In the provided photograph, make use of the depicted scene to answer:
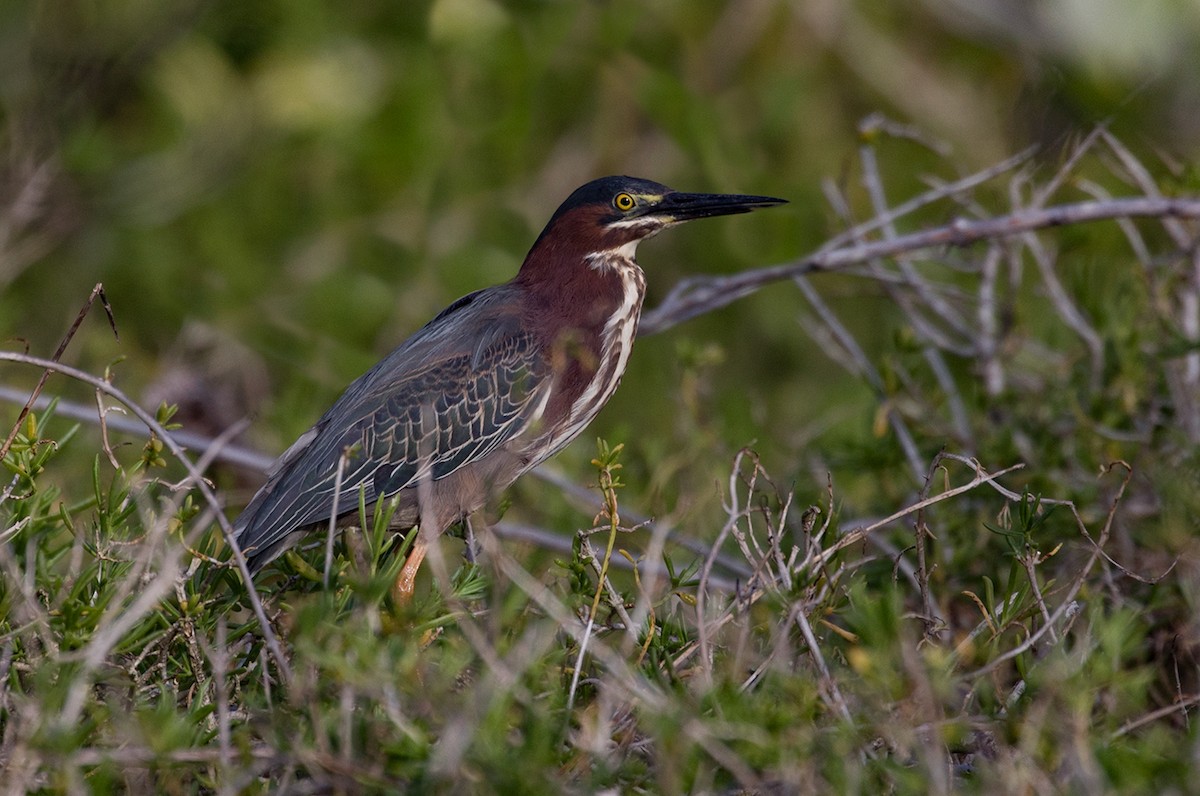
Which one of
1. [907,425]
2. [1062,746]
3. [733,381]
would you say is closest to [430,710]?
[1062,746]

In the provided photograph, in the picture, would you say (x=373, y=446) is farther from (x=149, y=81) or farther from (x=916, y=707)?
(x=149, y=81)

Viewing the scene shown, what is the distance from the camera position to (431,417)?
3.44 meters

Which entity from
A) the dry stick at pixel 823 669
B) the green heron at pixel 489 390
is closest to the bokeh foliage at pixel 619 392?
the dry stick at pixel 823 669

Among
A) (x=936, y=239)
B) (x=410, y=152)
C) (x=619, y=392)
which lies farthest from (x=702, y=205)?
(x=410, y=152)

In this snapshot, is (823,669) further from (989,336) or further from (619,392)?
(619,392)

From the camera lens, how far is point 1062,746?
5.61 feet

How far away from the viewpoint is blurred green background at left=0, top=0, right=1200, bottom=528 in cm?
574

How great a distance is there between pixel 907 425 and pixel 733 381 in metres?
2.95

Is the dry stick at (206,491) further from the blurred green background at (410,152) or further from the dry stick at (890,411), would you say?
the blurred green background at (410,152)

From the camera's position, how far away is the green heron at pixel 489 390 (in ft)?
11.1

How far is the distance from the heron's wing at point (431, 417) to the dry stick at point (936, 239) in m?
0.38

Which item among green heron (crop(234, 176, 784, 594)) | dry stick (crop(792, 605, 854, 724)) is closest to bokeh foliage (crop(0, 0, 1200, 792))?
dry stick (crop(792, 605, 854, 724))

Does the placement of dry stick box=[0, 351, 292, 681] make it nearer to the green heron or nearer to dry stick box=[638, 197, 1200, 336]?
the green heron

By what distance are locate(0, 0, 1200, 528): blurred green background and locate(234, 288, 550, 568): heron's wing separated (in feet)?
5.24
